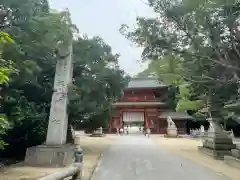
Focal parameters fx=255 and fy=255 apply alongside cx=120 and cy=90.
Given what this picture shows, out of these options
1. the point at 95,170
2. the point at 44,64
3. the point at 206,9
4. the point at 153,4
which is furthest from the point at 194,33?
the point at 44,64

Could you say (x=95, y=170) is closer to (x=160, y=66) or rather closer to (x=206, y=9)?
(x=160, y=66)

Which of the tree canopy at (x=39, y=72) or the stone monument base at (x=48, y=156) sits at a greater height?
the tree canopy at (x=39, y=72)

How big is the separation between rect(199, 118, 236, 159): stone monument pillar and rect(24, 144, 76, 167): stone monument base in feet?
23.4

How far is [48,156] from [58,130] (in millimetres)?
1091

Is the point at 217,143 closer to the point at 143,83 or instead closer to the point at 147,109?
the point at 147,109

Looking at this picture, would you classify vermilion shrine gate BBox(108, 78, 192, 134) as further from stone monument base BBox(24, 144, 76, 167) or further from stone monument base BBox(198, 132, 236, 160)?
stone monument base BBox(24, 144, 76, 167)

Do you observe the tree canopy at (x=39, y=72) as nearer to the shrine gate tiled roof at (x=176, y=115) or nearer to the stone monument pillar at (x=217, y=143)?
the stone monument pillar at (x=217, y=143)

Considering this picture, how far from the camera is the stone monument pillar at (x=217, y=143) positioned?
39.8 ft

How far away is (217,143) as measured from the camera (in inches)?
507

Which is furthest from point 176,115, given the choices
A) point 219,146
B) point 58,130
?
point 58,130

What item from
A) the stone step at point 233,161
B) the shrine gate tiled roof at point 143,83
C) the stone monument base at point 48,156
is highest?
the shrine gate tiled roof at point 143,83

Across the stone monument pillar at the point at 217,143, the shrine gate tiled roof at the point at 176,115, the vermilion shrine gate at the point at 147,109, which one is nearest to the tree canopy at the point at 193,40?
the stone monument pillar at the point at 217,143

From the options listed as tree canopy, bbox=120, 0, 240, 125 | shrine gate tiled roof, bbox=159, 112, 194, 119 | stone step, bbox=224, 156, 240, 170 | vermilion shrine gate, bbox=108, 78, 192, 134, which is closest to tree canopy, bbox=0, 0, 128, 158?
tree canopy, bbox=120, 0, 240, 125

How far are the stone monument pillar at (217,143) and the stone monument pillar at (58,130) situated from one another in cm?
691
